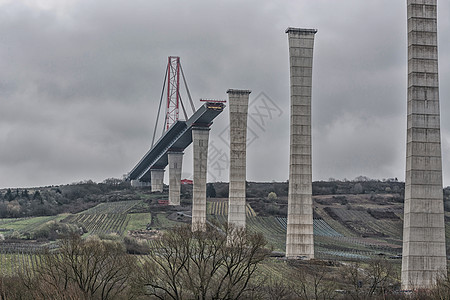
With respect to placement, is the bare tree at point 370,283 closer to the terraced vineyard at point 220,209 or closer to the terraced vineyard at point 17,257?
the terraced vineyard at point 17,257

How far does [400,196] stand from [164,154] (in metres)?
58.6

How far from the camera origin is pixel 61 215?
141250mm

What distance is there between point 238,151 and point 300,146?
662 inches

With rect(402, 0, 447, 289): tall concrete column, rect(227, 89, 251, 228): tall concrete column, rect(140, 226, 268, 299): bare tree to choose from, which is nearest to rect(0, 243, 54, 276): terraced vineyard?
rect(140, 226, 268, 299): bare tree

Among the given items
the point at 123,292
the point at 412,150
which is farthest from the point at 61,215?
the point at 412,150

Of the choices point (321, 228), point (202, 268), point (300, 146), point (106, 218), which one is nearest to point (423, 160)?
point (202, 268)

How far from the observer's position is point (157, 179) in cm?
17238

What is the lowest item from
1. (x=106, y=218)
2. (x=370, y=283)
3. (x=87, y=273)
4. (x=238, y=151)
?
(x=370, y=283)

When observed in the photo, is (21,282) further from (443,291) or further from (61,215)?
(61,215)

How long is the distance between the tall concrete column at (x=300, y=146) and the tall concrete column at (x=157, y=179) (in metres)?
107

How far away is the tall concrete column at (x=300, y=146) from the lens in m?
65.9

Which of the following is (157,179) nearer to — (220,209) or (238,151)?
(220,209)

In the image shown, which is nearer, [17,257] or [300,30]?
[300,30]

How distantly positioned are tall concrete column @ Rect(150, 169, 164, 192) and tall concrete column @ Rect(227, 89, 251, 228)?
300ft
